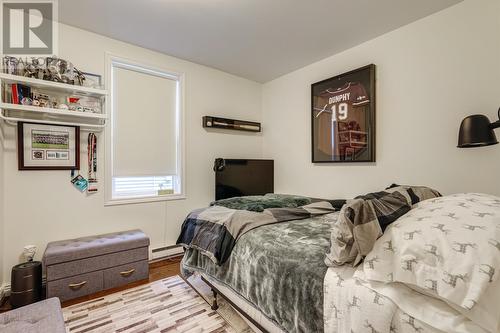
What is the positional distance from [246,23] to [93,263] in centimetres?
273

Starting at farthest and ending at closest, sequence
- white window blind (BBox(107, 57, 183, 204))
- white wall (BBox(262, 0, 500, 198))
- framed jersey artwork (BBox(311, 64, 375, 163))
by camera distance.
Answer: white window blind (BBox(107, 57, 183, 204))
framed jersey artwork (BBox(311, 64, 375, 163))
white wall (BBox(262, 0, 500, 198))

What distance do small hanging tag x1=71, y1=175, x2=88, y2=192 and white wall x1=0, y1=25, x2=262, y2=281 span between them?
5 cm

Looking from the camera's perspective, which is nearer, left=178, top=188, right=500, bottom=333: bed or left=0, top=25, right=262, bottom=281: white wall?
→ left=178, top=188, right=500, bottom=333: bed

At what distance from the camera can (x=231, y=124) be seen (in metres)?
3.51

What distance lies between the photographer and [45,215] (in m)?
2.29

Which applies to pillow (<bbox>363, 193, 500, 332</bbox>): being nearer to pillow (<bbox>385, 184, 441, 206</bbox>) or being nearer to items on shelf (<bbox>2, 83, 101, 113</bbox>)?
pillow (<bbox>385, 184, 441, 206</bbox>)

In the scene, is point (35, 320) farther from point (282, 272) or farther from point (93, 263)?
point (282, 272)

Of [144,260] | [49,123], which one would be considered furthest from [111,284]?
[49,123]

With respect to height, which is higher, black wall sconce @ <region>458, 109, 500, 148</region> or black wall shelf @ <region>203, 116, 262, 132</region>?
black wall shelf @ <region>203, 116, 262, 132</region>

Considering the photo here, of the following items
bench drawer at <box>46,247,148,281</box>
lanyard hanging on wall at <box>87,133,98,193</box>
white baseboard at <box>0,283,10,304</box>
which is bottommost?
white baseboard at <box>0,283,10,304</box>

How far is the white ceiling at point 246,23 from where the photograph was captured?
2.07m

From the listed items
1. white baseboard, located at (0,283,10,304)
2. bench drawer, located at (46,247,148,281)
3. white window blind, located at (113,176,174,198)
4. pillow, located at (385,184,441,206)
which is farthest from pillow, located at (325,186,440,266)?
white baseboard, located at (0,283,10,304)

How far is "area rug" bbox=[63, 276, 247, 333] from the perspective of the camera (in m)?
1.69

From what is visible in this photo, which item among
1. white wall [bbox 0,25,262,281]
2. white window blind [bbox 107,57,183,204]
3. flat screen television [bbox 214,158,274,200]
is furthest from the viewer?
flat screen television [bbox 214,158,274,200]
